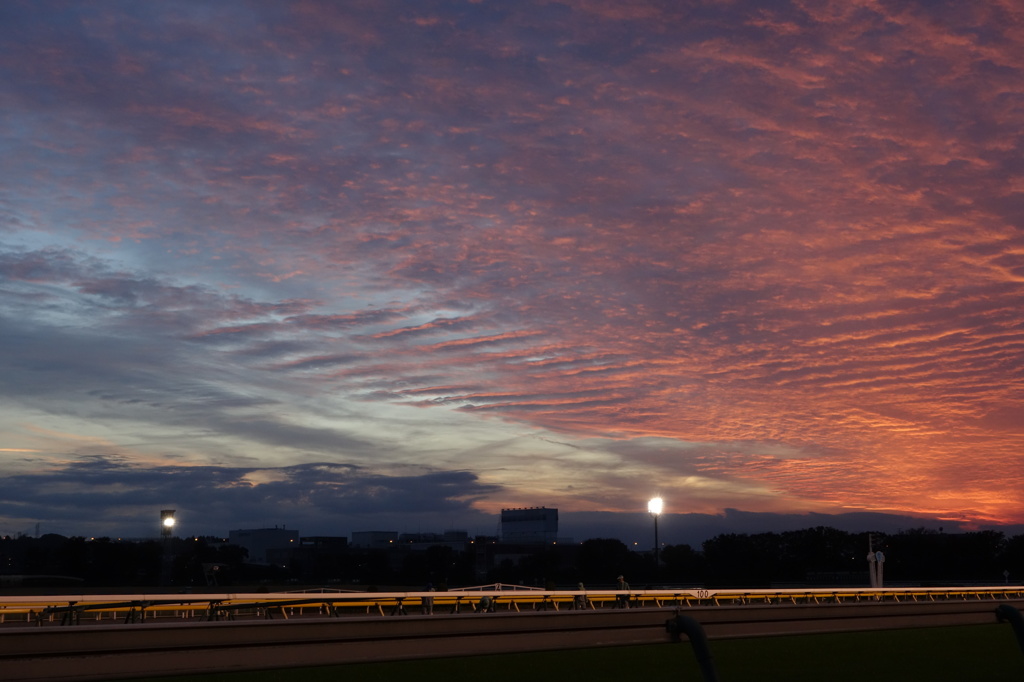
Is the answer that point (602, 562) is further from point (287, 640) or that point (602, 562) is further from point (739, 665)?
point (287, 640)

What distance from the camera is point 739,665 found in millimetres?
13672

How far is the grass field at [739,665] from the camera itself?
39.4 ft

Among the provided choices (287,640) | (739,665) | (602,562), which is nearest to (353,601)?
(739,665)

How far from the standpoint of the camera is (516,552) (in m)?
188

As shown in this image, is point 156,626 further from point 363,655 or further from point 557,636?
point 557,636

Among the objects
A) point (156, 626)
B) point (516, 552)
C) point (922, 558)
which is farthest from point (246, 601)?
point (516, 552)

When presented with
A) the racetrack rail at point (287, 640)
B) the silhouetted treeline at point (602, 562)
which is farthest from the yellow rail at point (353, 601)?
the silhouetted treeline at point (602, 562)

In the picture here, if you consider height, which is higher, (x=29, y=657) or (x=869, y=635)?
(x=29, y=657)

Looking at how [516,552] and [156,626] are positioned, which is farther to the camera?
[516,552]

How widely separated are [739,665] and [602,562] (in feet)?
473

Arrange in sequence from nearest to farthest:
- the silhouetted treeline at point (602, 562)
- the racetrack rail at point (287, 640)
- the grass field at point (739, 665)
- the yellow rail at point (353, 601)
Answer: the racetrack rail at point (287, 640) < the grass field at point (739, 665) < the yellow rail at point (353, 601) < the silhouetted treeline at point (602, 562)

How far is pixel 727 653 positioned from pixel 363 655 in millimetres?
8196

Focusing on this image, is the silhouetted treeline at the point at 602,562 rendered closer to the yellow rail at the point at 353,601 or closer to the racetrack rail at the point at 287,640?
the yellow rail at the point at 353,601

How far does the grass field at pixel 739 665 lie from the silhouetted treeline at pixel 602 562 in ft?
363
